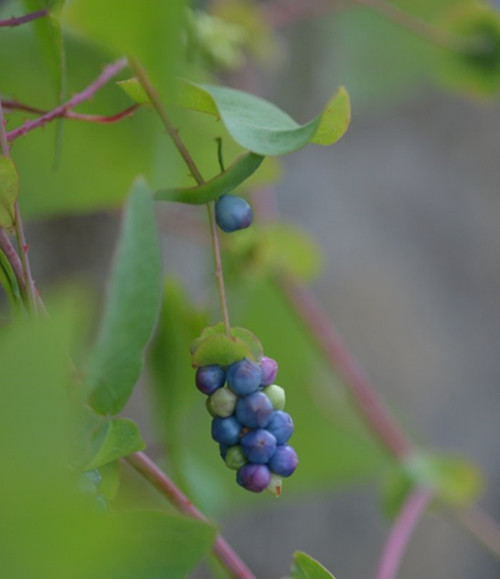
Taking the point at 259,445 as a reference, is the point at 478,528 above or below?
below

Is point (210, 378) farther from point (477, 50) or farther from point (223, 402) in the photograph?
point (477, 50)

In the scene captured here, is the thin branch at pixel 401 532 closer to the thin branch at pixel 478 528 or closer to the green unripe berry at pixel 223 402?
the thin branch at pixel 478 528

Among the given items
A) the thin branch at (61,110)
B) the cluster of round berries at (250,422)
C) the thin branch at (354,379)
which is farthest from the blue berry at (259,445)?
the thin branch at (354,379)

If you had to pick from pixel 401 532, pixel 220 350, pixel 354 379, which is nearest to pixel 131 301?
pixel 220 350

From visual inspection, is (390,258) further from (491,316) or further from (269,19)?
(269,19)

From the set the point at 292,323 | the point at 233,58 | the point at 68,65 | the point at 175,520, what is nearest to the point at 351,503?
the point at 292,323

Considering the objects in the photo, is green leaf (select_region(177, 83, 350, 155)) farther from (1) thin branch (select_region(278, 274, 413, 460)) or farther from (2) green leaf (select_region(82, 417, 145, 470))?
(1) thin branch (select_region(278, 274, 413, 460))

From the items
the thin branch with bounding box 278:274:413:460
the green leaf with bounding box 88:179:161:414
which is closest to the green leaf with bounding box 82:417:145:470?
the green leaf with bounding box 88:179:161:414

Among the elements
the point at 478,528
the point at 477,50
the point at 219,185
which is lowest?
the point at 478,528
